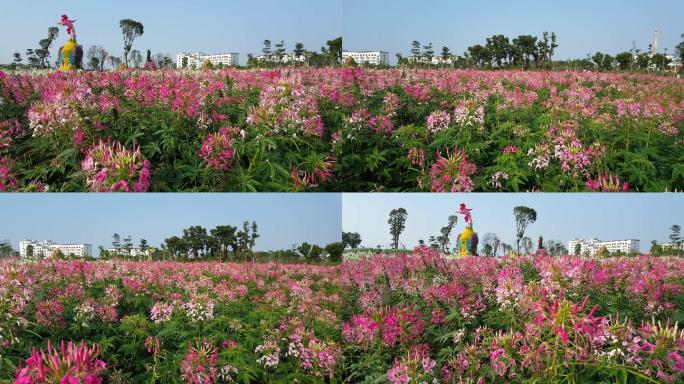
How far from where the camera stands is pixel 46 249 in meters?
5.62

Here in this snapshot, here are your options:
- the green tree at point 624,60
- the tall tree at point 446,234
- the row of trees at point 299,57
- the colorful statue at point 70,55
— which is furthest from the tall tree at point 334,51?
the green tree at point 624,60

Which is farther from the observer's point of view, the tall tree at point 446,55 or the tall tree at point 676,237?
the tall tree at point 446,55

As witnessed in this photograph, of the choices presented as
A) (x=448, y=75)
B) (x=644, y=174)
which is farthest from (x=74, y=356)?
(x=448, y=75)

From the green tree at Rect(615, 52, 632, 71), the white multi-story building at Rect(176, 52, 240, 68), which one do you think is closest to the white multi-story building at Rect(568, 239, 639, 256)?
the white multi-story building at Rect(176, 52, 240, 68)

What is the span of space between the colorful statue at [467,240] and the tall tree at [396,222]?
1.69ft

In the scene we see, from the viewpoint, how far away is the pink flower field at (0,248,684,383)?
300cm

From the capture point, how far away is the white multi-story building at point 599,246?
15.9ft

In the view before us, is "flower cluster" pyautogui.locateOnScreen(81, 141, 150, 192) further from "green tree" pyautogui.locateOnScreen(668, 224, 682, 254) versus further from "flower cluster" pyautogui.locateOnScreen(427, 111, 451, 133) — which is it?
"green tree" pyautogui.locateOnScreen(668, 224, 682, 254)

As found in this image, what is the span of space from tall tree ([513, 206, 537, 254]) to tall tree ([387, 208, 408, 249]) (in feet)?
3.18

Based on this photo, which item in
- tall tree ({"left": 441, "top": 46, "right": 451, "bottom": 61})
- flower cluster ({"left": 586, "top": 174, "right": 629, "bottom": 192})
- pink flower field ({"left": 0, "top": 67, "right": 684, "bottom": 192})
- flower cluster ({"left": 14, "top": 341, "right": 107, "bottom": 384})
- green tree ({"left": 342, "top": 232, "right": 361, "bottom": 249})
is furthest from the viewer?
tall tree ({"left": 441, "top": 46, "right": 451, "bottom": 61})

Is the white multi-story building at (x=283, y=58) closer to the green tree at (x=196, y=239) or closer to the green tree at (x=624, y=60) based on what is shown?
the green tree at (x=196, y=239)

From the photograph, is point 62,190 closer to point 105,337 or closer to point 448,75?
point 105,337

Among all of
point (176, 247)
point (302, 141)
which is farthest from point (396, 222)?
point (176, 247)

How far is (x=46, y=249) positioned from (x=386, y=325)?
3858 millimetres
